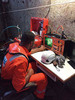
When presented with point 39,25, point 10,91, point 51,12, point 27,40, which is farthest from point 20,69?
point 51,12

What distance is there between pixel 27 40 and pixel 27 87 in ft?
2.17

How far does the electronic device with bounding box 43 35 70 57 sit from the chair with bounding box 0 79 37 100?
0.70 m

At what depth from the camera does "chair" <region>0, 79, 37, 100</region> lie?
1.11 metres

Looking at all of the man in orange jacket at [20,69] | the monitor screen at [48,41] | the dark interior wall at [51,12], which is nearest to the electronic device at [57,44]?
the monitor screen at [48,41]

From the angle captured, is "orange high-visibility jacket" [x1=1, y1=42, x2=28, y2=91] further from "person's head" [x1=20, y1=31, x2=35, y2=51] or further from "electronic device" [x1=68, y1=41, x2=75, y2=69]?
"electronic device" [x1=68, y1=41, x2=75, y2=69]

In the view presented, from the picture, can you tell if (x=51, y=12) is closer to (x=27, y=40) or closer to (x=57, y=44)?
(x=57, y=44)

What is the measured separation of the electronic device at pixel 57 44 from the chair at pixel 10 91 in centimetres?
70

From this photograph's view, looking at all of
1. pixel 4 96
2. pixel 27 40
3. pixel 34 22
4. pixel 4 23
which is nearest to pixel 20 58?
pixel 27 40

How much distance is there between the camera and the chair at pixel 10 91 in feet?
3.64

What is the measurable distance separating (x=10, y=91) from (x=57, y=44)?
1.05 m

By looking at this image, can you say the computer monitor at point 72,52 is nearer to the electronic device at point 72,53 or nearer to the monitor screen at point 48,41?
the electronic device at point 72,53

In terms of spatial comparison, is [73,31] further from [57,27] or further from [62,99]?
[62,99]

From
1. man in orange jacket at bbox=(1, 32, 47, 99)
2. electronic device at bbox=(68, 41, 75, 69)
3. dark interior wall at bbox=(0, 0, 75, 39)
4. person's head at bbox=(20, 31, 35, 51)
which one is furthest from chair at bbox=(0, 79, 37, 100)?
dark interior wall at bbox=(0, 0, 75, 39)

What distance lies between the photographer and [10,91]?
1.13 meters
